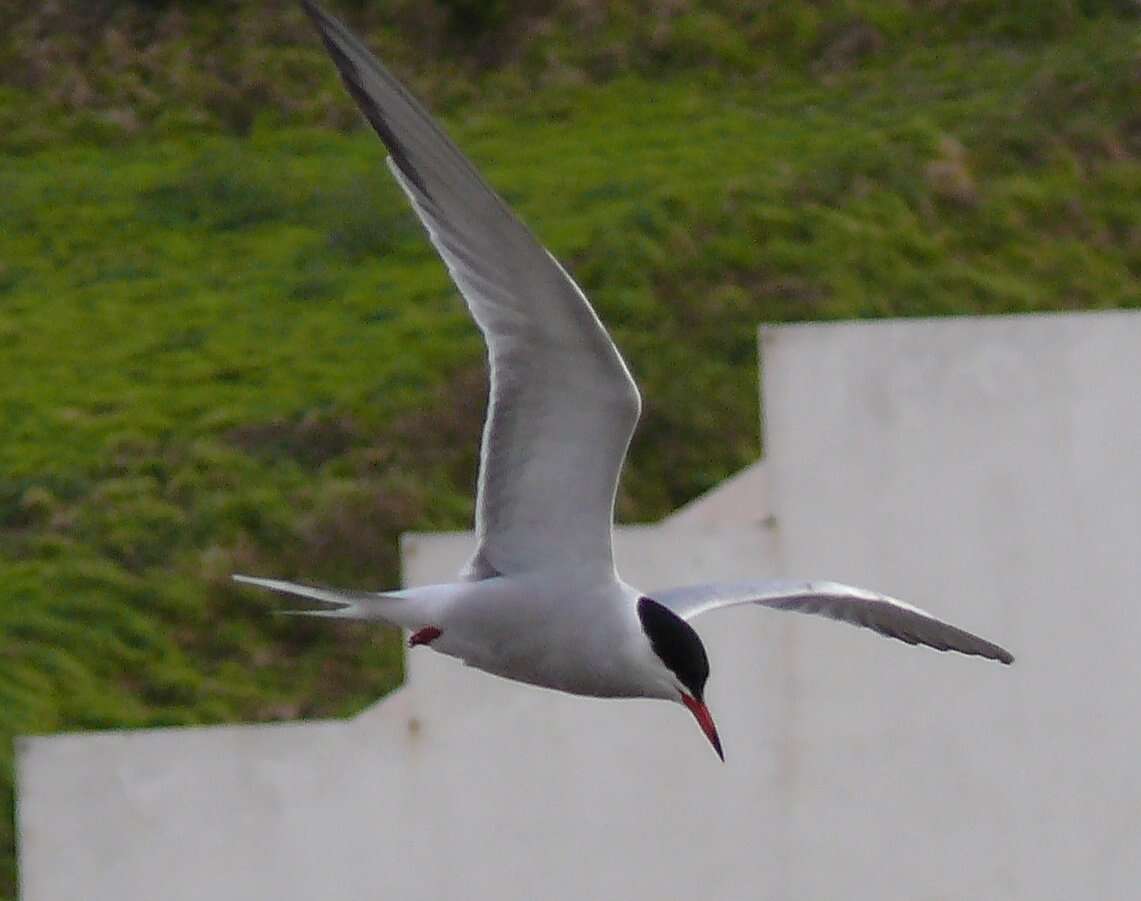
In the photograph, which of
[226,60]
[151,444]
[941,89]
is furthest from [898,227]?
[226,60]

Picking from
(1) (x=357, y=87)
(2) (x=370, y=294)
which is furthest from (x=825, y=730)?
(2) (x=370, y=294)

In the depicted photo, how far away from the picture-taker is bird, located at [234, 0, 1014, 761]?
5746mm

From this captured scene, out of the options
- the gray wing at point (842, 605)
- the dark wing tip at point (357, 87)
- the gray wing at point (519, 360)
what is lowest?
the gray wing at point (842, 605)

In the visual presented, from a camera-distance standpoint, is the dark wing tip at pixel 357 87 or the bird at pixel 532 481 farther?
the bird at pixel 532 481

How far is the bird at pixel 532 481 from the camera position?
18.9 feet

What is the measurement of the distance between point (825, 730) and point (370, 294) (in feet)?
18.4

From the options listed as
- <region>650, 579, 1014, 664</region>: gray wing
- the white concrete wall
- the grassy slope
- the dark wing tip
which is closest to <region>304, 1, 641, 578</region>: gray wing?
the dark wing tip

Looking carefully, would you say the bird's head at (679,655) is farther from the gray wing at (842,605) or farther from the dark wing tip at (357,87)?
the dark wing tip at (357,87)

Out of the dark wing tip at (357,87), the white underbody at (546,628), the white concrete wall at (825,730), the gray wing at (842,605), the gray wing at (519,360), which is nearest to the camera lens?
the dark wing tip at (357,87)

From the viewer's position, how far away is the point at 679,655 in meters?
6.00

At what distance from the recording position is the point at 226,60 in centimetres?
1584

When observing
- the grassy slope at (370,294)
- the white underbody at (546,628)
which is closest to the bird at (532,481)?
the white underbody at (546,628)

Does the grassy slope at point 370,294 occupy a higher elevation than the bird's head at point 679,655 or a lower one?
lower

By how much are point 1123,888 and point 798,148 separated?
682 cm
